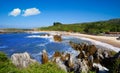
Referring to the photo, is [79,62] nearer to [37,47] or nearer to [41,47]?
[41,47]

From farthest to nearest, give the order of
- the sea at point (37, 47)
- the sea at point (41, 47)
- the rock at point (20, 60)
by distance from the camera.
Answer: the sea at point (37, 47) < the sea at point (41, 47) < the rock at point (20, 60)

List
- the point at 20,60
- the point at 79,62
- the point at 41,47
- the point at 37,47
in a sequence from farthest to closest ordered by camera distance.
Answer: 1. the point at 37,47
2. the point at 41,47
3. the point at 79,62
4. the point at 20,60

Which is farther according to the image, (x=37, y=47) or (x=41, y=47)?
(x=37, y=47)

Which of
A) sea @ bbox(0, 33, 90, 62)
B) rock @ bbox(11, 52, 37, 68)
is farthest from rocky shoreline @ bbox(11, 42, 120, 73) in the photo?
sea @ bbox(0, 33, 90, 62)

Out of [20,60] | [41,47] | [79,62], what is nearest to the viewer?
[20,60]

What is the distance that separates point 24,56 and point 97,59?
12.8 m

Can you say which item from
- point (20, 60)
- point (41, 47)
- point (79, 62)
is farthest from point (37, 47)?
point (20, 60)

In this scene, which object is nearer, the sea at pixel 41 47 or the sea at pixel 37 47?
the sea at pixel 41 47

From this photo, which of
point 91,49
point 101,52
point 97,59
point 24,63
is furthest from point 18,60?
point 91,49

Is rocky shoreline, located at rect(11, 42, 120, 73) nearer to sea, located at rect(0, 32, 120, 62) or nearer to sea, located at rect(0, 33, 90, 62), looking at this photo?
sea, located at rect(0, 32, 120, 62)

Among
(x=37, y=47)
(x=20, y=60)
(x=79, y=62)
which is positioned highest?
(x=20, y=60)

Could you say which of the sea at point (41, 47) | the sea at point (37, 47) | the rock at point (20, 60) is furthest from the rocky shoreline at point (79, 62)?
the sea at point (37, 47)

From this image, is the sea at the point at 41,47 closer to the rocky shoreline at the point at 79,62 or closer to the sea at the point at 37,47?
the sea at the point at 37,47

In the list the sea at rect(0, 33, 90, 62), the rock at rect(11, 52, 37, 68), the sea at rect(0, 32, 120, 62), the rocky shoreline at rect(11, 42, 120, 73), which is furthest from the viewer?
the sea at rect(0, 33, 90, 62)
